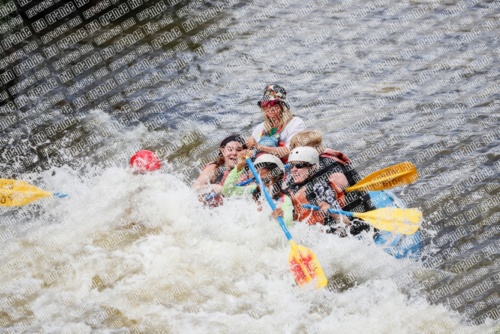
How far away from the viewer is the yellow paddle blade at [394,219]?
606cm

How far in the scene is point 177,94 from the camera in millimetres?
11383

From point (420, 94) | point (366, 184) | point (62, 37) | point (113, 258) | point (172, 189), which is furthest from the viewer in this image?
point (62, 37)

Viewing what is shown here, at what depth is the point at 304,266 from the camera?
599 centimetres

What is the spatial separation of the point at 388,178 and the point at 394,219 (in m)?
0.47

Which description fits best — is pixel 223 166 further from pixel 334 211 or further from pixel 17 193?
pixel 17 193

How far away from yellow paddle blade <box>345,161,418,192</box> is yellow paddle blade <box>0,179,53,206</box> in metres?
3.43

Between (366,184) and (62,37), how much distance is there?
9583 millimetres

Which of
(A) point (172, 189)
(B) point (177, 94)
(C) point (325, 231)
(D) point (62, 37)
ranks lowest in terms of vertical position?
(C) point (325, 231)

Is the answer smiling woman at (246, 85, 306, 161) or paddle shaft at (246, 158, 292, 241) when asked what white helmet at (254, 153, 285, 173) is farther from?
smiling woman at (246, 85, 306, 161)

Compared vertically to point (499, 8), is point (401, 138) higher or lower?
lower

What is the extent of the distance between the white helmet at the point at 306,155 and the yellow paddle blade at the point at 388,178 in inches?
17.2

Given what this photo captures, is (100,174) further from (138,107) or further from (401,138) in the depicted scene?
(401,138)

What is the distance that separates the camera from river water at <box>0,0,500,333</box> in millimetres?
6086

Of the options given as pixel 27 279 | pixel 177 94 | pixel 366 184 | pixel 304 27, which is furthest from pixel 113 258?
pixel 304 27
